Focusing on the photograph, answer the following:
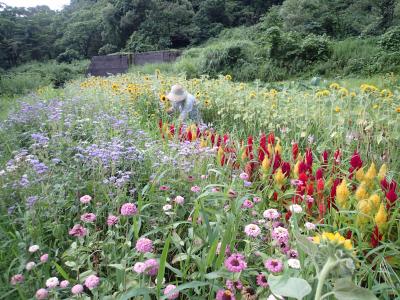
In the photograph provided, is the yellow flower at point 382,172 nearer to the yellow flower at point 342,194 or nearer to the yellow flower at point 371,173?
the yellow flower at point 371,173

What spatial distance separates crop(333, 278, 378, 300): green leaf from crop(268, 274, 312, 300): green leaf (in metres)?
0.06

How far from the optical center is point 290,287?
0.71m

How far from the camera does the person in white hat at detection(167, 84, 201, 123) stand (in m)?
4.36

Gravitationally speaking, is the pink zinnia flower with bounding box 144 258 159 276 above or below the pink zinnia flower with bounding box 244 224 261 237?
below

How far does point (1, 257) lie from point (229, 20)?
28.3 m

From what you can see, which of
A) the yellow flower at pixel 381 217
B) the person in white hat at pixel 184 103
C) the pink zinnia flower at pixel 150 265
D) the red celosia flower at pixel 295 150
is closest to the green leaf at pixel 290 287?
the pink zinnia flower at pixel 150 265

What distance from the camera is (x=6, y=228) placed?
190 centimetres

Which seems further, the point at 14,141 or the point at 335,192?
the point at 14,141

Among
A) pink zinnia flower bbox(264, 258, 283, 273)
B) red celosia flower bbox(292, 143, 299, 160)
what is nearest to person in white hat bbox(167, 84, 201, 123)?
red celosia flower bbox(292, 143, 299, 160)

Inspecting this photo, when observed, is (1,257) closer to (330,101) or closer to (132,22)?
(330,101)

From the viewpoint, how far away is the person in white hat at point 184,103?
436 cm

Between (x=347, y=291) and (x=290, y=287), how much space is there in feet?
0.36

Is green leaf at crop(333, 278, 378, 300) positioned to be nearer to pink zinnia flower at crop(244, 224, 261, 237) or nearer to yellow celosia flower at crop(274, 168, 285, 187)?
pink zinnia flower at crop(244, 224, 261, 237)

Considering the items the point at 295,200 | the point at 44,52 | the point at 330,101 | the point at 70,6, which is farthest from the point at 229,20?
the point at 295,200
